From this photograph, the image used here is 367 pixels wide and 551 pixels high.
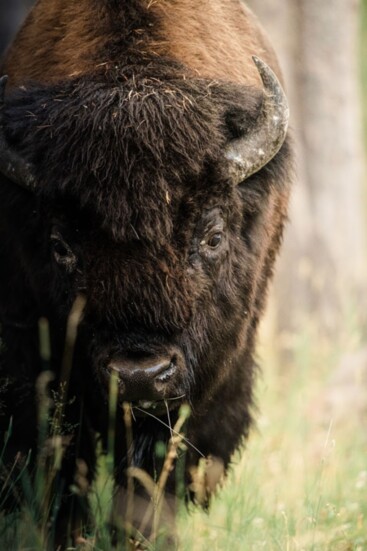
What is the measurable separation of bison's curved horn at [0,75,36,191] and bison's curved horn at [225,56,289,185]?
0.85 m

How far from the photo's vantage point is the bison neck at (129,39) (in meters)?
4.41

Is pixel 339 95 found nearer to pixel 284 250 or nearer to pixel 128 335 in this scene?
pixel 284 250

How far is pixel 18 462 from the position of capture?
Result: 185 inches

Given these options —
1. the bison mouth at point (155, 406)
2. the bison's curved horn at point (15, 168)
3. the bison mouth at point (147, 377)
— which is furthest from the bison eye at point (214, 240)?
the bison's curved horn at point (15, 168)

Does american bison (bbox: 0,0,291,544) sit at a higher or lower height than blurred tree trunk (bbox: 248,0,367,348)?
higher

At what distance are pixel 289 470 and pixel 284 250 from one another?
261 cm

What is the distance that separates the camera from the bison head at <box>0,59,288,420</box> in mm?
3965

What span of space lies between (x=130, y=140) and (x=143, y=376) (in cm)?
97

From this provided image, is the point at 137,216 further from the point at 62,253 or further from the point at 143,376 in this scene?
the point at 143,376

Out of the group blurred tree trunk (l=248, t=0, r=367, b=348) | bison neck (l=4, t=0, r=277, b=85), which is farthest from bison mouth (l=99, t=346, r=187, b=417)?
blurred tree trunk (l=248, t=0, r=367, b=348)

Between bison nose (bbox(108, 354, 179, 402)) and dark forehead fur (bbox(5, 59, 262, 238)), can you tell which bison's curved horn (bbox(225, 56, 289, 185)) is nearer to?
dark forehead fur (bbox(5, 59, 262, 238))

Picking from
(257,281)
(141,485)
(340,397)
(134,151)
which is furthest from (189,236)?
(340,397)

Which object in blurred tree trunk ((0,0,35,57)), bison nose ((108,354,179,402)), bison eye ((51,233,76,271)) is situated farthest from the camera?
blurred tree trunk ((0,0,35,57))

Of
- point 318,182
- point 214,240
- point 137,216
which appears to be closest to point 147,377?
point 137,216
